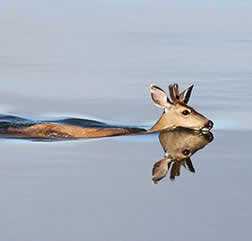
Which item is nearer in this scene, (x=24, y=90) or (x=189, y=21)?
(x=24, y=90)

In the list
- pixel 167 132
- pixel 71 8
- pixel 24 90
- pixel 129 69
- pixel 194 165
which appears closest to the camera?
pixel 194 165

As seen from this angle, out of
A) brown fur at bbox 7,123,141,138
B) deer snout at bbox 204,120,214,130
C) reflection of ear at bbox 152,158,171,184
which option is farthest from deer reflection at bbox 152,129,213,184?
brown fur at bbox 7,123,141,138

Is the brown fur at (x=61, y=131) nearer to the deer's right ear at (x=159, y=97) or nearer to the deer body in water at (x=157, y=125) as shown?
the deer body in water at (x=157, y=125)

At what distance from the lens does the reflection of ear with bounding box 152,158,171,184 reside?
443 inches

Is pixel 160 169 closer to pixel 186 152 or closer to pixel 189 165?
pixel 189 165

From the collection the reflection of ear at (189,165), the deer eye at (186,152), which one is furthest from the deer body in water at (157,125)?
the reflection of ear at (189,165)

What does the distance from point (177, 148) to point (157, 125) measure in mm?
1339

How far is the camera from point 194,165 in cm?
1196

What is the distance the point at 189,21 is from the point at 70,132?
417 inches

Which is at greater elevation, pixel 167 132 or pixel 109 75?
pixel 109 75

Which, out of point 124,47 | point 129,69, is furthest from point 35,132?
point 124,47

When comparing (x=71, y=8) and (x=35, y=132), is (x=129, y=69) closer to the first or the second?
(x=35, y=132)

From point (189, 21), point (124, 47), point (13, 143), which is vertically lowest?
point (13, 143)

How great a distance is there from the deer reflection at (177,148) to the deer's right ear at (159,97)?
0.43m
